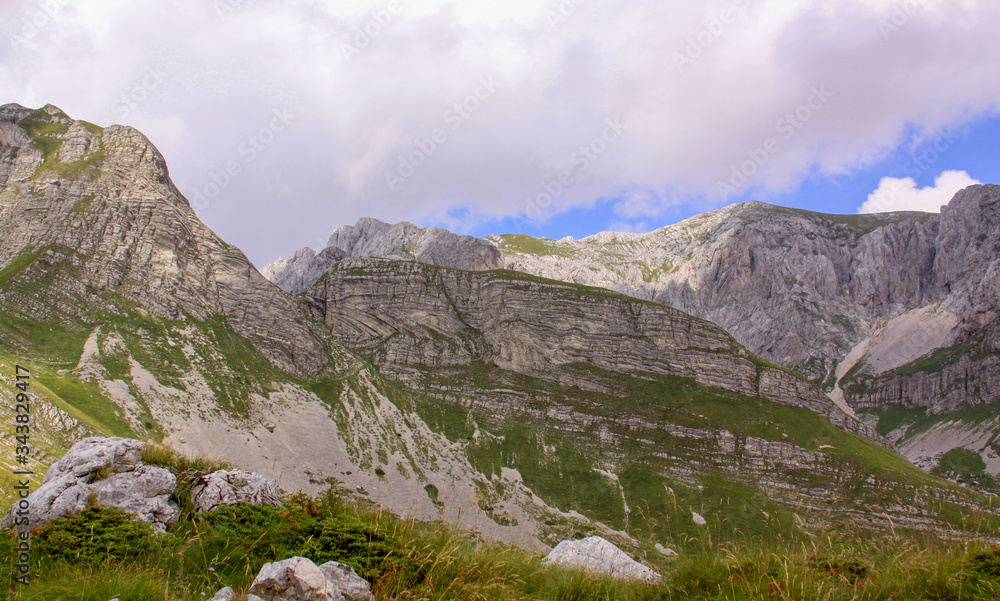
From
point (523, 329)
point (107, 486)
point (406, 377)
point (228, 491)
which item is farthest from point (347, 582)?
point (523, 329)

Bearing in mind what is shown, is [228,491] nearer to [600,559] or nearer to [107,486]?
[107,486]

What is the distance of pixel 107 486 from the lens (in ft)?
32.7

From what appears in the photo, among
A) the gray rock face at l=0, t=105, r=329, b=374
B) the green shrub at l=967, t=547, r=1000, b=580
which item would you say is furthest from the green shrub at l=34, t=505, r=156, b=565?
the gray rock face at l=0, t=105, r=329, b=374

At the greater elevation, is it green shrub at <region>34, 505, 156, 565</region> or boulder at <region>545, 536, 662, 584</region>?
green shrub at <region>34, 505, 156, 565</region>

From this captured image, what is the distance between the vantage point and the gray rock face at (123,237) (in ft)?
357

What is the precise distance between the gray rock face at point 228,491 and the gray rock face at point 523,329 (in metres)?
128

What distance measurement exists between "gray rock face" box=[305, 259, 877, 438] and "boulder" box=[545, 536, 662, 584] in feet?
407

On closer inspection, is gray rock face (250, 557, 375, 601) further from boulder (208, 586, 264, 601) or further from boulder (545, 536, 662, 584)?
boulder (545, 536, 662, 584)

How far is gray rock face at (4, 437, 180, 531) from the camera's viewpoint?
9.18 m

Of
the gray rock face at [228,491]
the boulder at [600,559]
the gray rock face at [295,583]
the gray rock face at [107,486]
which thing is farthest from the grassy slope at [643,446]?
the gray rock face at [295,583]

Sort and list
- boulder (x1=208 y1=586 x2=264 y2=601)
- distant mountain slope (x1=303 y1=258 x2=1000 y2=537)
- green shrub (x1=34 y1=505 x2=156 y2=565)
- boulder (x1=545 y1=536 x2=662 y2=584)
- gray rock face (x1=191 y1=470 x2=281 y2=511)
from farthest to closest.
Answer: distant mountain slope (x1=303 y1=258 x2=1000 y2=537)
gray rock face (x1=191 y1=470 x2=281 y2=511)
boulder (x1=545 y1=536 x2=662 y2=584)
green shrub (x1=34 y1=505 x2=156 y2=565)
boulder (x1=208 y1=586 x2=264 y2=601)

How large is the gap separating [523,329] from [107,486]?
138m

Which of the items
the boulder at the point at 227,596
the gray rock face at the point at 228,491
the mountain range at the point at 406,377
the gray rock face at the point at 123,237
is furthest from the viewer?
the gray rock face at the point at 123,237

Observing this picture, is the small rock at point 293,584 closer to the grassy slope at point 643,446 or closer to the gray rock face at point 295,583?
the gray rock face at point 295,583
